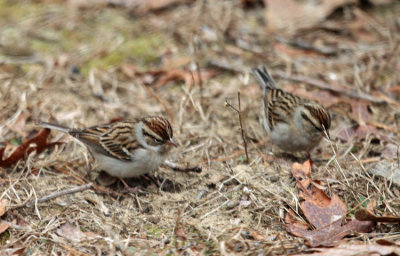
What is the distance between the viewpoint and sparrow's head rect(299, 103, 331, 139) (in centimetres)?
608

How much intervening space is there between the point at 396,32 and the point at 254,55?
8.04 ft

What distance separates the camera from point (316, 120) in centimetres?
610

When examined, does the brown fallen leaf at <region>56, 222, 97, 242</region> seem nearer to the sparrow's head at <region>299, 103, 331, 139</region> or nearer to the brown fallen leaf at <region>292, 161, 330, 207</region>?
the brown fallen leaf at <region>292, 161, 330, 207</region>

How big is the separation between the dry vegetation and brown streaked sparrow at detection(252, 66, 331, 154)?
0.27 m

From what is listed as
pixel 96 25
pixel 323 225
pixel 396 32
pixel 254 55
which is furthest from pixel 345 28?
pixel 323 225

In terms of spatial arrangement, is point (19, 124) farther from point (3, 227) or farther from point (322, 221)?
point (322, 221)

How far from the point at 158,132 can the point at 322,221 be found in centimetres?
193

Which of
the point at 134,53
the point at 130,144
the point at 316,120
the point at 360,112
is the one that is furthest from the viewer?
the point at 134,53

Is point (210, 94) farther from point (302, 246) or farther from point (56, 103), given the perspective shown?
point (302, 246)

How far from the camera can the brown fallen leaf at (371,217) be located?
4.46m

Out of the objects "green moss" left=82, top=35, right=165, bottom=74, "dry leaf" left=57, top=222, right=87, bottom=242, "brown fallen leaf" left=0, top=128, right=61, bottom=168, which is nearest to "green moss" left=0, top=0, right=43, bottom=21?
"green moss" left=82, top=35, right=165, bottom=74

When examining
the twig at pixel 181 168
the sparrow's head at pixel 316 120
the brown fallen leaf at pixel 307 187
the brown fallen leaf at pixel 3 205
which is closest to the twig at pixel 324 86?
the sparrow's head at pixel 316 120

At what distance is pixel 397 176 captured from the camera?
17.6 ft

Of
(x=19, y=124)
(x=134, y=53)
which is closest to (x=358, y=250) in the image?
(x=19, y=124)
